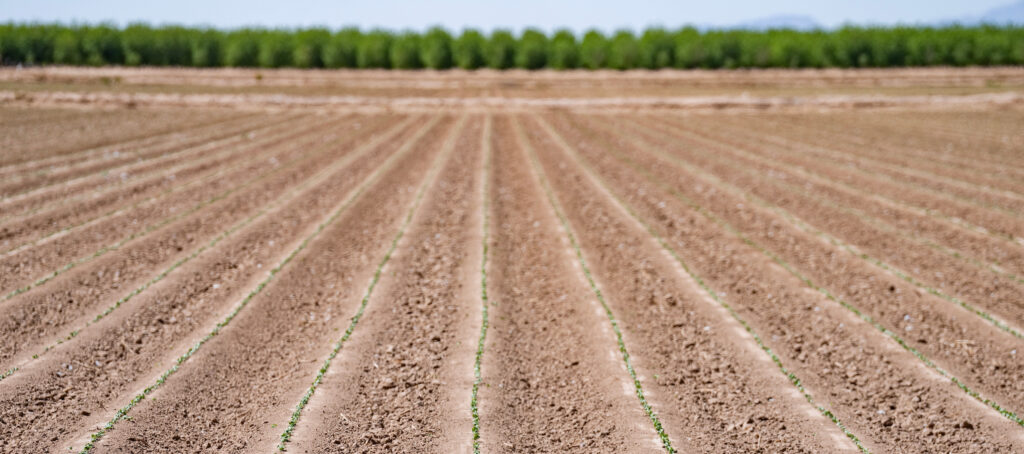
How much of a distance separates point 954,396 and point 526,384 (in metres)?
3.91

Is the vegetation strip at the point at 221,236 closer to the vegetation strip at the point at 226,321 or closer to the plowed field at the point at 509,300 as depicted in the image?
the plowed field at the point at 509,300

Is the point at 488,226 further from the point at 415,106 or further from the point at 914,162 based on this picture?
the point at 415,106

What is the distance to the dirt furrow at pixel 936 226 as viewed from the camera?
9906mm

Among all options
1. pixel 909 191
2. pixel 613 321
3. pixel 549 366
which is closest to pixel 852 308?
pixel 613 321

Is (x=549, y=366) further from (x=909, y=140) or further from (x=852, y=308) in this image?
(x=909, y=140)

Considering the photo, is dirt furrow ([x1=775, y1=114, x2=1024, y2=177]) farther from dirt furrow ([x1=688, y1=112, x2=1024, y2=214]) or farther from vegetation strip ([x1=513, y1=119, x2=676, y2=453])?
vegetation strip ([x1=513, y1=119, x2=676, y2=453])

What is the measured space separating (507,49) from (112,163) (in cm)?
4972

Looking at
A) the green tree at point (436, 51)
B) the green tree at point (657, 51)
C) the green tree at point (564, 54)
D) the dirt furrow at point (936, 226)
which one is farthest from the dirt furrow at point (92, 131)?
the green tree at point (657, 51)

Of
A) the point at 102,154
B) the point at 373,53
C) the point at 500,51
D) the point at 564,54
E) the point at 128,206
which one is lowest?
the point at 128,206

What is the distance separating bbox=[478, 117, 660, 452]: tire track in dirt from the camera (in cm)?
555

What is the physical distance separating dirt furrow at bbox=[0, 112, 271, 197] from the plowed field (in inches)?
5.8

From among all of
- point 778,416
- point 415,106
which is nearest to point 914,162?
point 778,416

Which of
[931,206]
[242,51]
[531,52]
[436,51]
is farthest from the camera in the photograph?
[531,52]

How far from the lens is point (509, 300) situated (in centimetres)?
830
